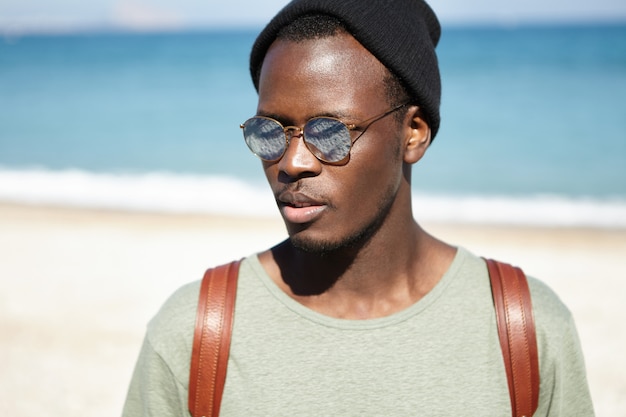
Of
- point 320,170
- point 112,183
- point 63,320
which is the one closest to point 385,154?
point 320,170

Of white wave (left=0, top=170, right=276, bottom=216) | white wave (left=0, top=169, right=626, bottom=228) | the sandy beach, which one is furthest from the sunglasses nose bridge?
white wave (left=0, top=170, right=276, bottom=216)

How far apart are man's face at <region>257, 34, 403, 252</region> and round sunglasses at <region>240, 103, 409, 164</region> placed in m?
0.02

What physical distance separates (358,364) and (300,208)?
22.0 inches

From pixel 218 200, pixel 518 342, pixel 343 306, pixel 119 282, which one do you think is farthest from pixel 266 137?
pixel 218 200

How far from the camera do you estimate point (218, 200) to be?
14836 mm

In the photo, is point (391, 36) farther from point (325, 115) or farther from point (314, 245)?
point (314, 245)

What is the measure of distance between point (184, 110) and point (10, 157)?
9.53 metres

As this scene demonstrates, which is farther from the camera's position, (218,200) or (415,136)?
(218,200)

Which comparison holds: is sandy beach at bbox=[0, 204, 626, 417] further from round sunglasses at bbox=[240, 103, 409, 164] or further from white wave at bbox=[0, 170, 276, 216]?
round sunglasses at bbox=[240, 103, 409, 164]

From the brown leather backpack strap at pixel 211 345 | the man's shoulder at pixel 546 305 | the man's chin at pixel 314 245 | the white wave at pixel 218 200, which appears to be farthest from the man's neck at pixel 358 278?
the white wave at pixel 218 200

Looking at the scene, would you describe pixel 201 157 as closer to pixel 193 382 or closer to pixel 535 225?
pixel 535 225

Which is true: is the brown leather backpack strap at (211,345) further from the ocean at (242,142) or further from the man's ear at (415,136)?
the ocean at (242,142)

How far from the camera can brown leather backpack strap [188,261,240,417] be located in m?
2.22

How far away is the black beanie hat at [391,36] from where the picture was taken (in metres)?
2.25
